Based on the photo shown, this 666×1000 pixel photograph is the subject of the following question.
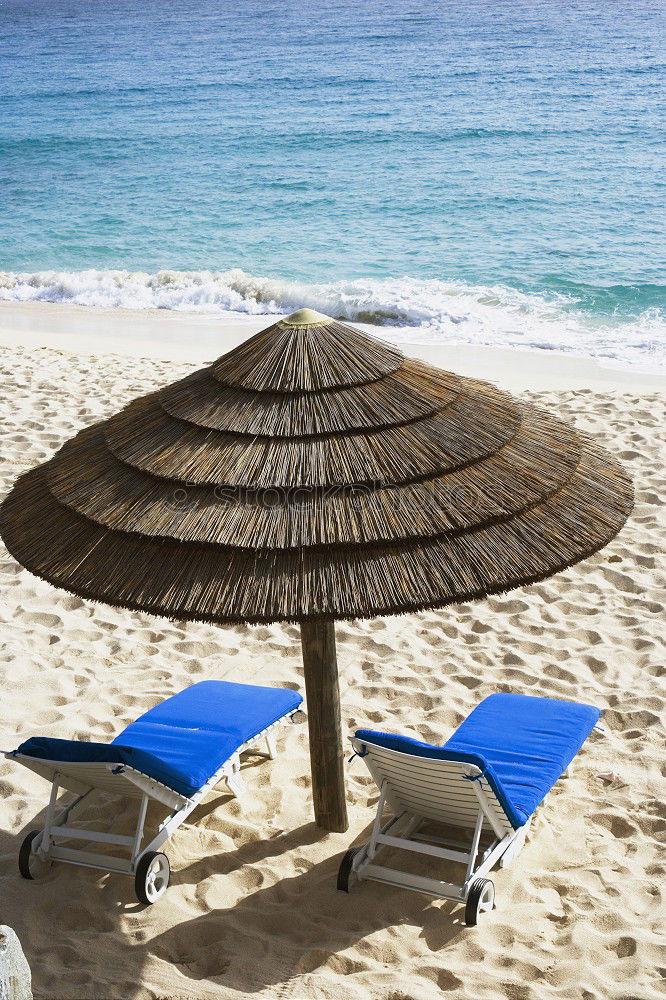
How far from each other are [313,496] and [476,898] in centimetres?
160

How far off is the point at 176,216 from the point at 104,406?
50.5 ft

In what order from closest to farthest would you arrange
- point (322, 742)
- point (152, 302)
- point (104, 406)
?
1. point (322, 742)
2. point (104, 406)
3. point (152, 302)

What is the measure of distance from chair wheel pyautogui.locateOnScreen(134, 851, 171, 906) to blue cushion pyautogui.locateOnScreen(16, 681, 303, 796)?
0.86 ft

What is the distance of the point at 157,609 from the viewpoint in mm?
2693

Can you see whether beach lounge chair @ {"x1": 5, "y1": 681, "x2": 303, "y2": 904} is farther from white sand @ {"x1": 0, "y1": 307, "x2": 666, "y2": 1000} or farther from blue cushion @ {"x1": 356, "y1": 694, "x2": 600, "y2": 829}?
blue cushion @ {"x1": 356, "y1": 694, "x2": 600, "y2": 829}

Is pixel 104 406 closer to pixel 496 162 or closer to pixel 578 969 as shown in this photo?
pixel 578 969

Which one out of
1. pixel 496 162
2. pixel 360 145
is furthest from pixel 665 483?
pixel 360 145

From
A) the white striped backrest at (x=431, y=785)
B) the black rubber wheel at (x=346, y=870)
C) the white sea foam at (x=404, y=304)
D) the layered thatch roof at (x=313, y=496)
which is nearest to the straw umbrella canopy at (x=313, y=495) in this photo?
the layered thatch roof at (x=313, y=496)

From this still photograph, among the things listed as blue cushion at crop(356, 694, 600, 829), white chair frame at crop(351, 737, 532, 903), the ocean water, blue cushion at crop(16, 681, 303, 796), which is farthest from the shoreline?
white chair frame at crop(351, 737, 532, 903)

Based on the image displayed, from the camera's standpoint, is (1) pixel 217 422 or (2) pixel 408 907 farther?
(2) pixel 408 907

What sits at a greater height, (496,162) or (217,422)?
(496,162)

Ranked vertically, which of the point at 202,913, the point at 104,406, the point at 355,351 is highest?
the point at 355,351

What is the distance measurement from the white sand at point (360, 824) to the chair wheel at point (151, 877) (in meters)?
0.07

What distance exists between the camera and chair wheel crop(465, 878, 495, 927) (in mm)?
3287
